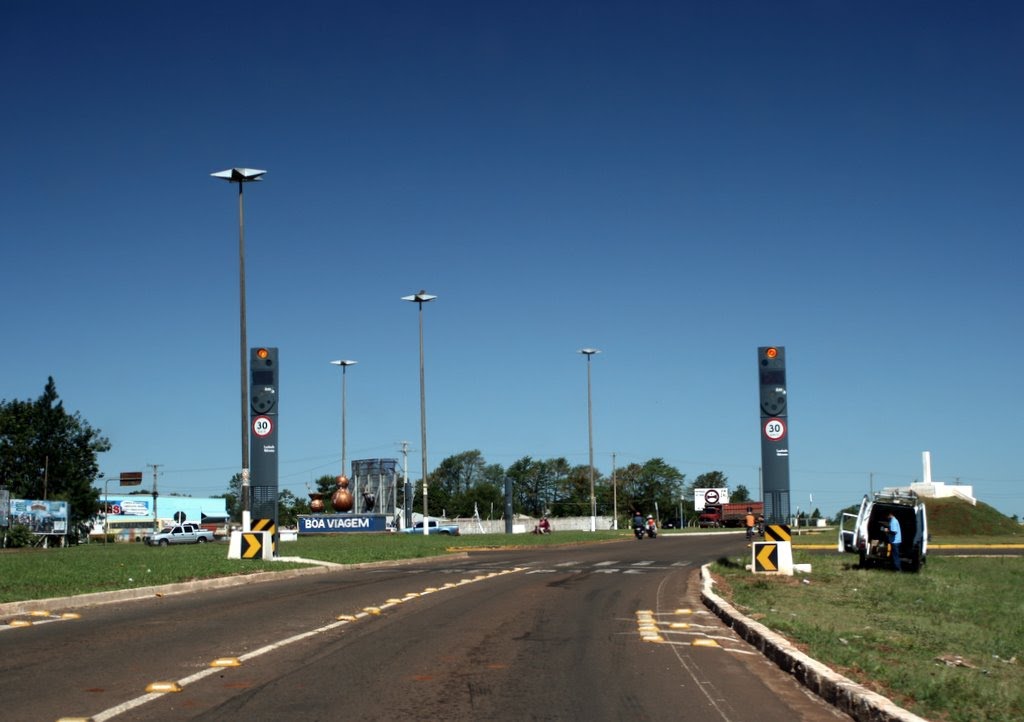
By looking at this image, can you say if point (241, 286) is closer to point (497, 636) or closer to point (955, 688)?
point (497, 636)

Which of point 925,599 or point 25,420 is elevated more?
point 25,420

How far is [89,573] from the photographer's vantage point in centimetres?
2233

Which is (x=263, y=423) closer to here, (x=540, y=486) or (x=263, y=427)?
(x=263, y=427)

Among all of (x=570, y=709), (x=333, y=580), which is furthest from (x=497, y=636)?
(x=333, y=580)

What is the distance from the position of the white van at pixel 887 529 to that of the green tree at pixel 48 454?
7533 centimetres

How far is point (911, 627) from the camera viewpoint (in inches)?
530

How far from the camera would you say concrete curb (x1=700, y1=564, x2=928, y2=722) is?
7359 mm

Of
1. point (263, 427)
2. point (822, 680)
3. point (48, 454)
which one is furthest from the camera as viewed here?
point (48, 454)

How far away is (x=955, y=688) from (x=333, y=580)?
17256 millimetres

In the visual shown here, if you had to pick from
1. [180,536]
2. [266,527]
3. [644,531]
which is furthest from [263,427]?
[180,536]

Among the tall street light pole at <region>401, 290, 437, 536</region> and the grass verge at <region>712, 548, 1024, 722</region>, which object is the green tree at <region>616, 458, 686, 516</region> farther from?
the grass verge at <region>712, 548, 1024, 722</region>

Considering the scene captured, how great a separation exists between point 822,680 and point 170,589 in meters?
14.6

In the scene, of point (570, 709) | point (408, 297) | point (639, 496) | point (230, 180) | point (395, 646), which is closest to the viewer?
point (570, 709)

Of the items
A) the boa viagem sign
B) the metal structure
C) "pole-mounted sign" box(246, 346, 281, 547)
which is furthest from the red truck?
"pole-mounted sign" box(246, 346, 281, 547)
